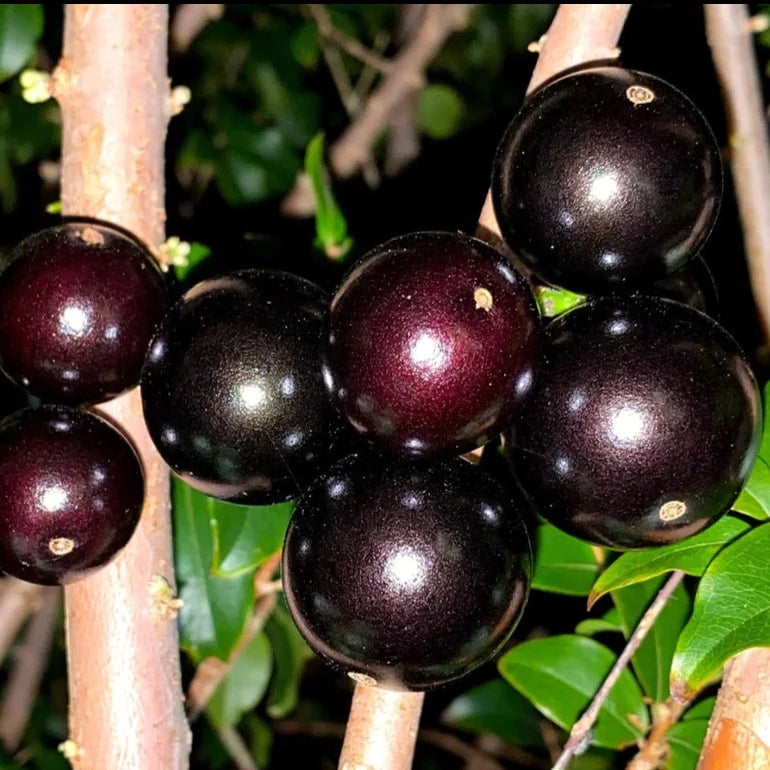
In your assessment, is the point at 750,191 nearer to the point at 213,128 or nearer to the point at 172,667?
the point at 172,667

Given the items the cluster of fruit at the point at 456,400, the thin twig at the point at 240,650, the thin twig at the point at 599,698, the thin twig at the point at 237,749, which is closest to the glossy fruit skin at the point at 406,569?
the cluster of fruit at the point at 456,400

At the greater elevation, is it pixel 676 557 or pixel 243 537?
pixel 676 557

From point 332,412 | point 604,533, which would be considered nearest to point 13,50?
point 332,412

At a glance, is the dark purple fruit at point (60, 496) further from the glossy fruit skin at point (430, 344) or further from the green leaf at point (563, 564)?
the green leaf at point (563, 564)

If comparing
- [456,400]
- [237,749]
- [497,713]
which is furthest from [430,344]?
[237,749]

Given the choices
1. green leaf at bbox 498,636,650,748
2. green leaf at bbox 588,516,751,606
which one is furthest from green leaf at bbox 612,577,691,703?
green leaf at bbox 588,516,751,606

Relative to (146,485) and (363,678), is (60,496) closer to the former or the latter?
(146,485)

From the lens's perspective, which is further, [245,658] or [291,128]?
[291,128]
